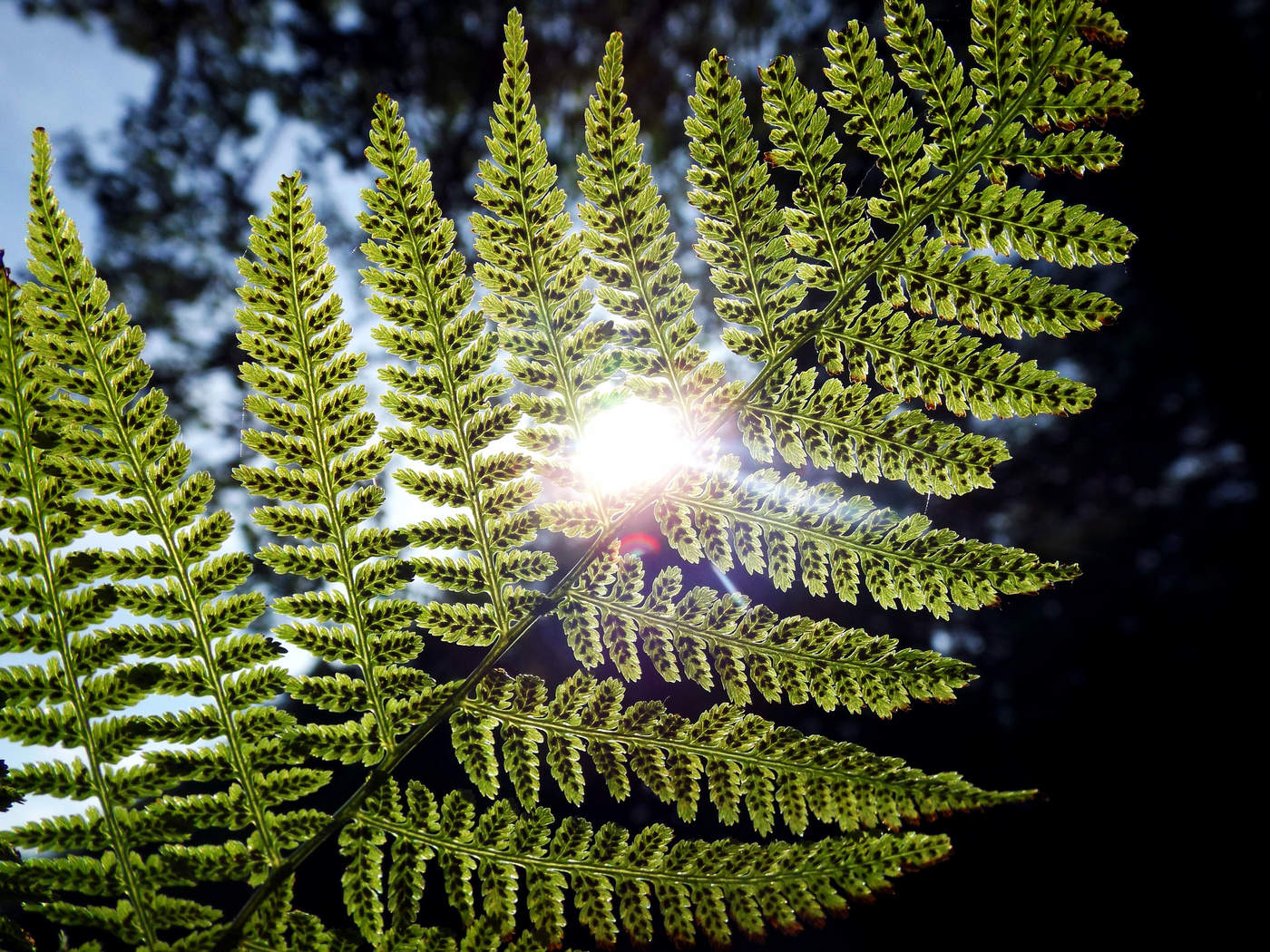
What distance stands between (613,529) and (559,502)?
140mm

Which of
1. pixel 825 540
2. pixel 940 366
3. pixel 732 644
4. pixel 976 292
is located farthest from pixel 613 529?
pixel 976 292

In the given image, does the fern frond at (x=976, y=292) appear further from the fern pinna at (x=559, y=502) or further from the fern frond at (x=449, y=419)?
the fern frond at (x=449, y=419)

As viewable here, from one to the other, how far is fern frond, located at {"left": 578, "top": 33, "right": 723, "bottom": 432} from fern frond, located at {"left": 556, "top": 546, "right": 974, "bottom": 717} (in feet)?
1.34

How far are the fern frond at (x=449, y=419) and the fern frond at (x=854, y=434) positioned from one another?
0.57 m

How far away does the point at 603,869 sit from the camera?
1410mm

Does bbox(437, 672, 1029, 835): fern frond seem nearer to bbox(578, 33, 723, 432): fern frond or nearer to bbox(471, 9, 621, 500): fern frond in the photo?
bbox(471, 9, 621, 500): fern frond

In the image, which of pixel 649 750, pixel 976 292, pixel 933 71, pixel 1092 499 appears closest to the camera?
pixel 933 71

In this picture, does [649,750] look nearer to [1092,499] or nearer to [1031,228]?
[1031,228]

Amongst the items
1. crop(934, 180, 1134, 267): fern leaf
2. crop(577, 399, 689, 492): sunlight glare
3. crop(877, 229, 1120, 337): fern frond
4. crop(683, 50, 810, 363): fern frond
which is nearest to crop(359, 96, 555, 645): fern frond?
crop(577, 399, 689, 492): sunlight glare

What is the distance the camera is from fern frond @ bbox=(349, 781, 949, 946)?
129cm

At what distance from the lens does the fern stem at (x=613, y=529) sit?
3.85ft

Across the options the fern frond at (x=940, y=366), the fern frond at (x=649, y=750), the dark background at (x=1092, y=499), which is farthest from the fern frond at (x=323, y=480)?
the dark background at (x=1092, y=499)

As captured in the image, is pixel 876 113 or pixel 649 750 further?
pixel 649 750

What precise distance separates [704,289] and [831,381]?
868cm
